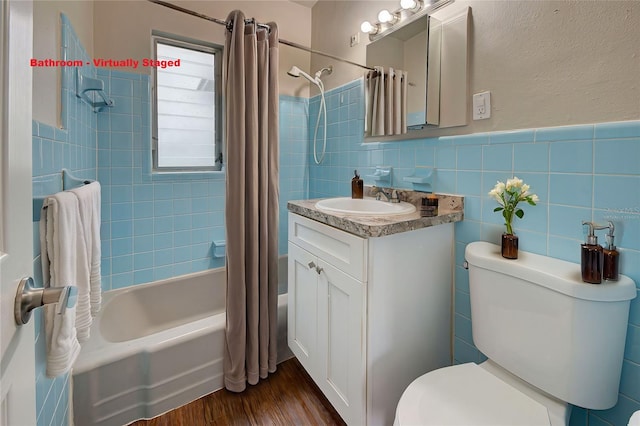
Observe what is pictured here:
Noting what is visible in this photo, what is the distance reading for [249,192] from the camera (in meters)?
1.68

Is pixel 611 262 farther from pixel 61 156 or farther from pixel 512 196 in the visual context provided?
pixel 61 156

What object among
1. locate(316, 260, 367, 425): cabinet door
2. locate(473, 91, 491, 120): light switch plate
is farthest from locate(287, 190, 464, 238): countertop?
locate(473, 91, 491, 120): light switch plate

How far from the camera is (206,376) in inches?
64.6

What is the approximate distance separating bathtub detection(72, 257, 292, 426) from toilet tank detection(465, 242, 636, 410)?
119cm

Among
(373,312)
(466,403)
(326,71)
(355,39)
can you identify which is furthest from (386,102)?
(466,403)

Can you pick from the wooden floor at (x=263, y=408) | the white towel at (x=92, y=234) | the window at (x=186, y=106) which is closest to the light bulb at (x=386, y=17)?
the window at (x=186, y=106)

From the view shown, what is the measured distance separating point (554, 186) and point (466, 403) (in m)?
0.78

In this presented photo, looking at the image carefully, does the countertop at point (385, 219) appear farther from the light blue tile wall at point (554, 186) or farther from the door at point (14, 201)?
the door at point (14, 201)

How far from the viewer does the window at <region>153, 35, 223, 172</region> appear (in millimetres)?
2141

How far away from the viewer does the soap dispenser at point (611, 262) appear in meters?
0.94

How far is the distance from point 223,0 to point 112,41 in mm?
767

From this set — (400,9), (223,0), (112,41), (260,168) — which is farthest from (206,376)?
(223,0)

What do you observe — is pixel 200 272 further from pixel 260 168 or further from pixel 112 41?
pixel 112 41

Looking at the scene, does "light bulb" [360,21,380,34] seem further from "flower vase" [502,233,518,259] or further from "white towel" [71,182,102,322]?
"white towel" [71,182,102,322]
